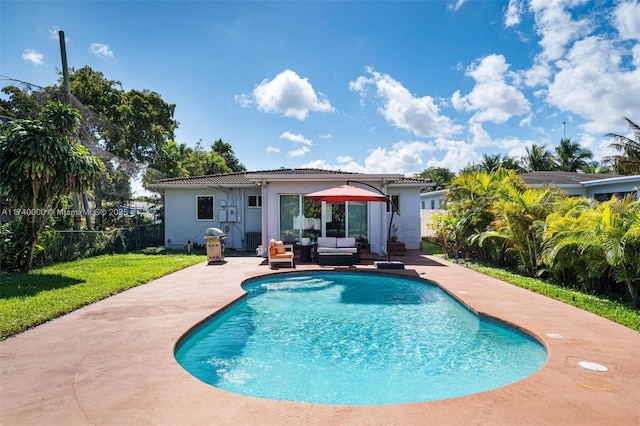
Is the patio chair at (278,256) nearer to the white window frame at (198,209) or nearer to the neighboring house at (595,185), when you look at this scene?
the white window frame at (198,209)

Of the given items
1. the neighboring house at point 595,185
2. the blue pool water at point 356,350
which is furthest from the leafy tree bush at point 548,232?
the neighboring house at point 595,185

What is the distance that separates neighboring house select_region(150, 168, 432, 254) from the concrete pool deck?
872 cm

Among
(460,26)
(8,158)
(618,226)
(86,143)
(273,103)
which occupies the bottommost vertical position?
(618,226)

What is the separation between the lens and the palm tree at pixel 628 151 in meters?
24.9

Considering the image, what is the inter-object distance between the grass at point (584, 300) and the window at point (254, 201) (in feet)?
37.3

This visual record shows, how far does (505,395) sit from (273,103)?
688 inches

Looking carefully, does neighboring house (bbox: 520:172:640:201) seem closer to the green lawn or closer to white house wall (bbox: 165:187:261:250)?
the green lawn

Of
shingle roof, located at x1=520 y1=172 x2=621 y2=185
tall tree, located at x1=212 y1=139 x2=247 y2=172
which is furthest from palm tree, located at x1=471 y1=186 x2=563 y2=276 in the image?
tall tree, located at x1=212 y1=139 x2=247 y2=172

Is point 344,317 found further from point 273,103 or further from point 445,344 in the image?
point 273,103

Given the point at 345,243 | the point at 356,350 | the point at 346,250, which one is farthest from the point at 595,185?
the point at 356,350

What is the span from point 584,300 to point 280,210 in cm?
1108

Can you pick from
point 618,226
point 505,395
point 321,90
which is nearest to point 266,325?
point 505,395

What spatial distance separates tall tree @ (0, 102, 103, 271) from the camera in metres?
9.16

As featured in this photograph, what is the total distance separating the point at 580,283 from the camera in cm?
880
